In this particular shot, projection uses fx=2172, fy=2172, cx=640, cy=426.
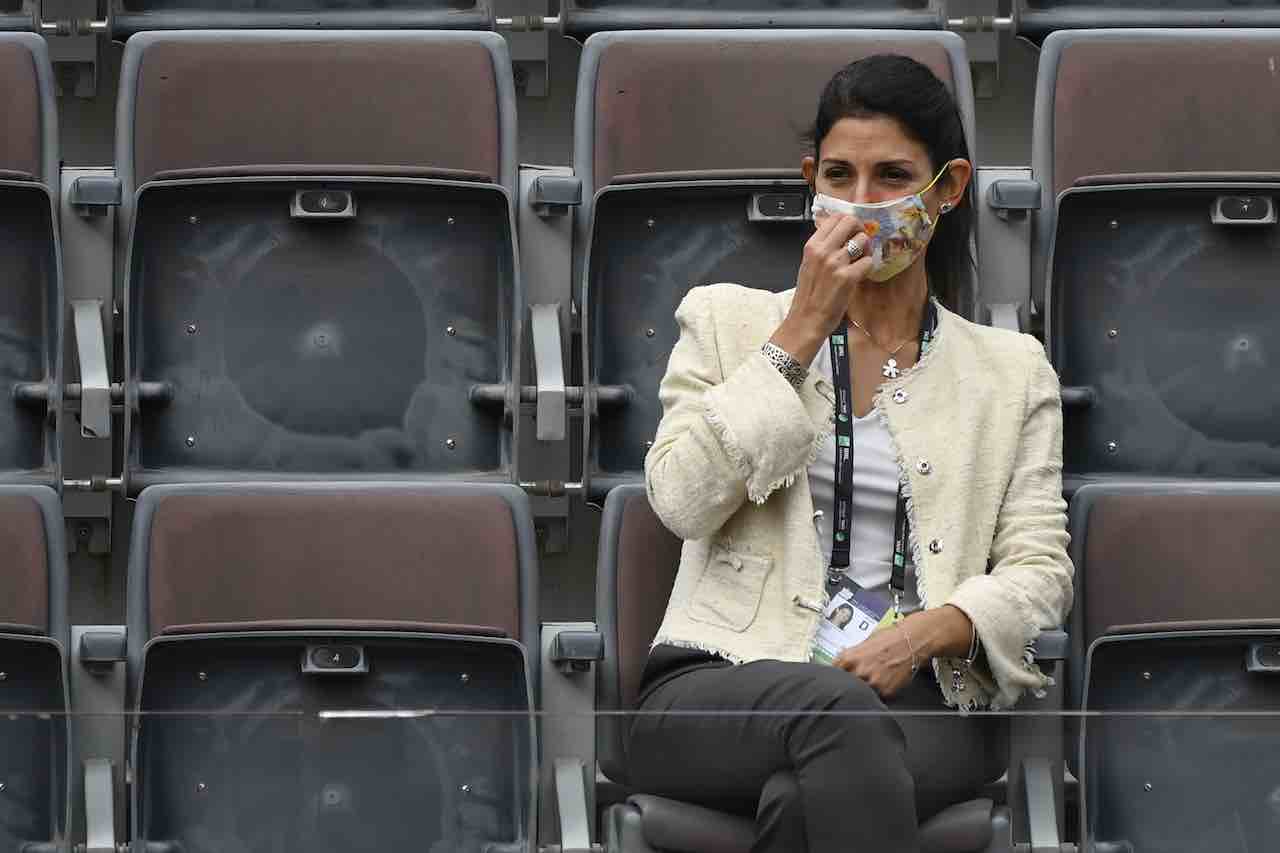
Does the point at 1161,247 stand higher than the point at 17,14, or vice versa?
the point at 17,14

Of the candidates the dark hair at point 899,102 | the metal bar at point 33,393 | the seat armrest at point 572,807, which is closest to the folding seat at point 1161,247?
the dark hair at point 899,102

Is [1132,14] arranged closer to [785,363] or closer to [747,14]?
[747,14]

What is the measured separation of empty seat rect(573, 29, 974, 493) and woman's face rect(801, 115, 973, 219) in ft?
0.77

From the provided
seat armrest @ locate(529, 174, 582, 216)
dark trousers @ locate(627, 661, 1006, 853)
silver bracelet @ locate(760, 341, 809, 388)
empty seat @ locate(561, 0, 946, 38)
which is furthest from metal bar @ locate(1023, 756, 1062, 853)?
empty seat @ locate(561, 0, 946, 38)

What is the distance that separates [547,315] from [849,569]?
14.8 inches

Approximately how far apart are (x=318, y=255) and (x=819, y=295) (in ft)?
1.37

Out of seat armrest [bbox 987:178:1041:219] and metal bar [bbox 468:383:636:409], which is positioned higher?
seat armrest [bbox 987:178:1041:219]

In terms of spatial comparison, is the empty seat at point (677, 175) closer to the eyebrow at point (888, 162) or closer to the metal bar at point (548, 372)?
the metal bar at point (548, 372)

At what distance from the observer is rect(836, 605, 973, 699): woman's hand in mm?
955

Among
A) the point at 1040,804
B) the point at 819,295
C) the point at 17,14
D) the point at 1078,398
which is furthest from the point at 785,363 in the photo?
the point at 17,14

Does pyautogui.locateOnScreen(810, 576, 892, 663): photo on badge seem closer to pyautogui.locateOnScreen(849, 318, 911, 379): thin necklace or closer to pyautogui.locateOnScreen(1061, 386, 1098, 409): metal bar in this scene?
pyautogui.locateOnScreen(849, 318, 911, 379): thin necklace

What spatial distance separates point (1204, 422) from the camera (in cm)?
129

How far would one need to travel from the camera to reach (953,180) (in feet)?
3.51

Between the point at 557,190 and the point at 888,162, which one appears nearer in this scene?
the point at 888,162
